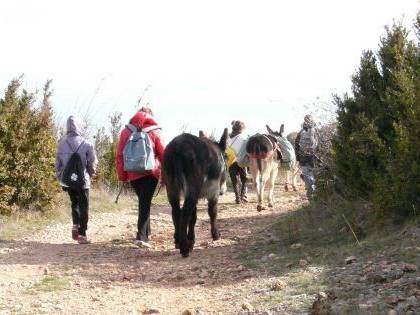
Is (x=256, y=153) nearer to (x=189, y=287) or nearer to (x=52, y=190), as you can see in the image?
(x=52, y=190)

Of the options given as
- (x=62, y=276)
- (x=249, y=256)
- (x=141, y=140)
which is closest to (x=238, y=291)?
(x=249, y=256)

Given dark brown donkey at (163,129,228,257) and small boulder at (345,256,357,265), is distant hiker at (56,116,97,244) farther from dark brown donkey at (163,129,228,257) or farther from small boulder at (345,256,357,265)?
small boulder at (345,256,357,265)

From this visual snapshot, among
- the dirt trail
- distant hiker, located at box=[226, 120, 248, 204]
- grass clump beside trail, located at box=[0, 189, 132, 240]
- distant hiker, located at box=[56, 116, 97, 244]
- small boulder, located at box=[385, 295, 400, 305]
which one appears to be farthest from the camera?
distant hiker, located at box=[226, 120, 248, 204]

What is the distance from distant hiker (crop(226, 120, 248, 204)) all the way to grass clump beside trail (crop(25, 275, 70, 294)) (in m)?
7.14

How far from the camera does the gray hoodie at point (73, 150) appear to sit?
31.0 feet

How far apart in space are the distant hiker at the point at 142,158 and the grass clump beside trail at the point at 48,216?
7.64 feet

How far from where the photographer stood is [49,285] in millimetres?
6531

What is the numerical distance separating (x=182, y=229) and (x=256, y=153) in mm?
5276

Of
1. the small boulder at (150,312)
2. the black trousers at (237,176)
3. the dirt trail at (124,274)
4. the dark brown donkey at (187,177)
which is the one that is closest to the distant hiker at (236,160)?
the black trousers at (237,176)

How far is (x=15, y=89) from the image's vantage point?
11609 mm

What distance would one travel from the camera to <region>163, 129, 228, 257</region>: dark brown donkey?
777 centimetres

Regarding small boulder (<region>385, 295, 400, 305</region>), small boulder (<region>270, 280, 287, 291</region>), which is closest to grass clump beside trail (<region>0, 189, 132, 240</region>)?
small boulder (<region>270, 280, 287, 291</region>)

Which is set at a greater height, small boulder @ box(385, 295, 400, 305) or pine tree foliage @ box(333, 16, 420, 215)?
pine tree foliage @ box(333, 16, 420, 215)

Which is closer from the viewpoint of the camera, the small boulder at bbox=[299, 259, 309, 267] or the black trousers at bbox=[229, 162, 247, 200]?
the small boulder at bbox=[299, 259, 309, 267]
